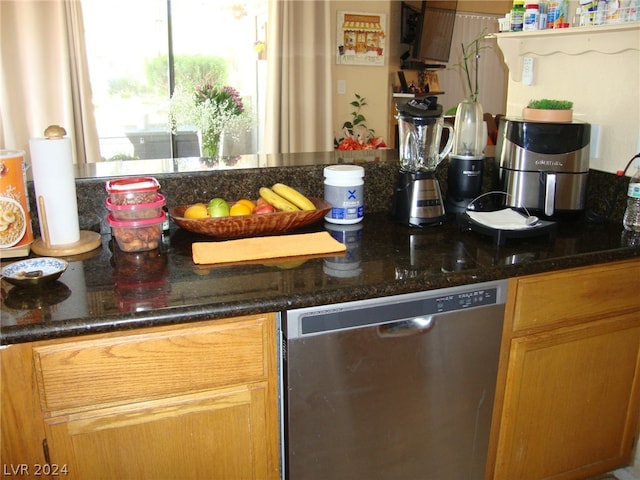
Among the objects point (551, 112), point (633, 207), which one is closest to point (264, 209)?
point (551, 112)

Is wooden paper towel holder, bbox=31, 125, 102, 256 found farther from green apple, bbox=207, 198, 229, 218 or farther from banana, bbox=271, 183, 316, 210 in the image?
banana, bbox=271, 183, 316, 210

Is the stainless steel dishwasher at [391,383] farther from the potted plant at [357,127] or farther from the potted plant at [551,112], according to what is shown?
the potted plant at [357,127]

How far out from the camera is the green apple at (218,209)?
154cm

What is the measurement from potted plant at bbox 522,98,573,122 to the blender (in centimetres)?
31

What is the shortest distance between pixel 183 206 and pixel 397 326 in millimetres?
748

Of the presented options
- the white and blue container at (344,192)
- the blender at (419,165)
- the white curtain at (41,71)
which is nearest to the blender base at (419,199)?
the blender at (419,165)

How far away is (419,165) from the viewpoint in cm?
175

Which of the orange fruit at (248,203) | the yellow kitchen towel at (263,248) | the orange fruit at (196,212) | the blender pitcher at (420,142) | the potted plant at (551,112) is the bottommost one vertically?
the yellow kitchen towel at (263,248)

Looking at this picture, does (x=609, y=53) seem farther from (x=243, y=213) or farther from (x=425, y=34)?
(x=425, y=34)

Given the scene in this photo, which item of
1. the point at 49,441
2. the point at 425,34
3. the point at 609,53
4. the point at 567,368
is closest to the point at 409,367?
the point at 567,368

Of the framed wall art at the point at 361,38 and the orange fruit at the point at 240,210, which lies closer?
the orange fruit at the point at 240,210

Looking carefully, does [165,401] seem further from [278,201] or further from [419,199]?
[419,199]

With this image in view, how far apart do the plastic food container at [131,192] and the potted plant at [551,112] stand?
1215mm

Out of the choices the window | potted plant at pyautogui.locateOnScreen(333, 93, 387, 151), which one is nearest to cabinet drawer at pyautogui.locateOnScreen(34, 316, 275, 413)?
the window
